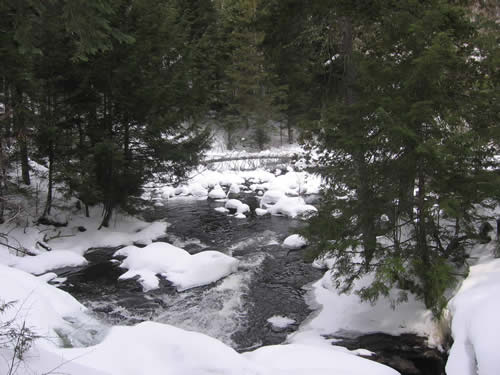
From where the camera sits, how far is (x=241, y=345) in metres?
6.42

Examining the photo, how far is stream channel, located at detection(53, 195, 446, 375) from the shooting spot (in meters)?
6.25

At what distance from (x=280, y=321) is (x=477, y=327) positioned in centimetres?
387

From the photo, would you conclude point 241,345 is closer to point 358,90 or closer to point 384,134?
point 384,134

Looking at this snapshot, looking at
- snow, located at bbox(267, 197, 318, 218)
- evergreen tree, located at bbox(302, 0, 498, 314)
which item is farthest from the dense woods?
snow, located at bbox(267, 197, 318, 218)

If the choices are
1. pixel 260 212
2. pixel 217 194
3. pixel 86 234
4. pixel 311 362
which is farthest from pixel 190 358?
pixel 217 194

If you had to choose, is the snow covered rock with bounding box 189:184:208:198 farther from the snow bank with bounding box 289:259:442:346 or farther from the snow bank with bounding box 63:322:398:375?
the snow bank with bounding box 63:322:398:375

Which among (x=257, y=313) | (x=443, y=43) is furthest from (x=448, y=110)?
(x=257, y=313)

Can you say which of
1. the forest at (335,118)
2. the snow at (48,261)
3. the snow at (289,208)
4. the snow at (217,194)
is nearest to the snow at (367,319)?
the forest at (335,118)

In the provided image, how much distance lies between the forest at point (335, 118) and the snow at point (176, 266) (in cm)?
50

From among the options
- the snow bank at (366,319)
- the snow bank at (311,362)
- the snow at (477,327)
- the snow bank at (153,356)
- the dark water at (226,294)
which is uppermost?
the snow at (477,327)

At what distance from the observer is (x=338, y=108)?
6754 millimetres

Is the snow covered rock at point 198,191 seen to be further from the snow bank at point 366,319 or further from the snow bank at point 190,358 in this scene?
the snow bank at point 190,358

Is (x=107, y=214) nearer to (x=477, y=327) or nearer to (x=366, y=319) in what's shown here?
(x=366, y=319)

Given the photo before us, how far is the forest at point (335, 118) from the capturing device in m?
A: 5.57
